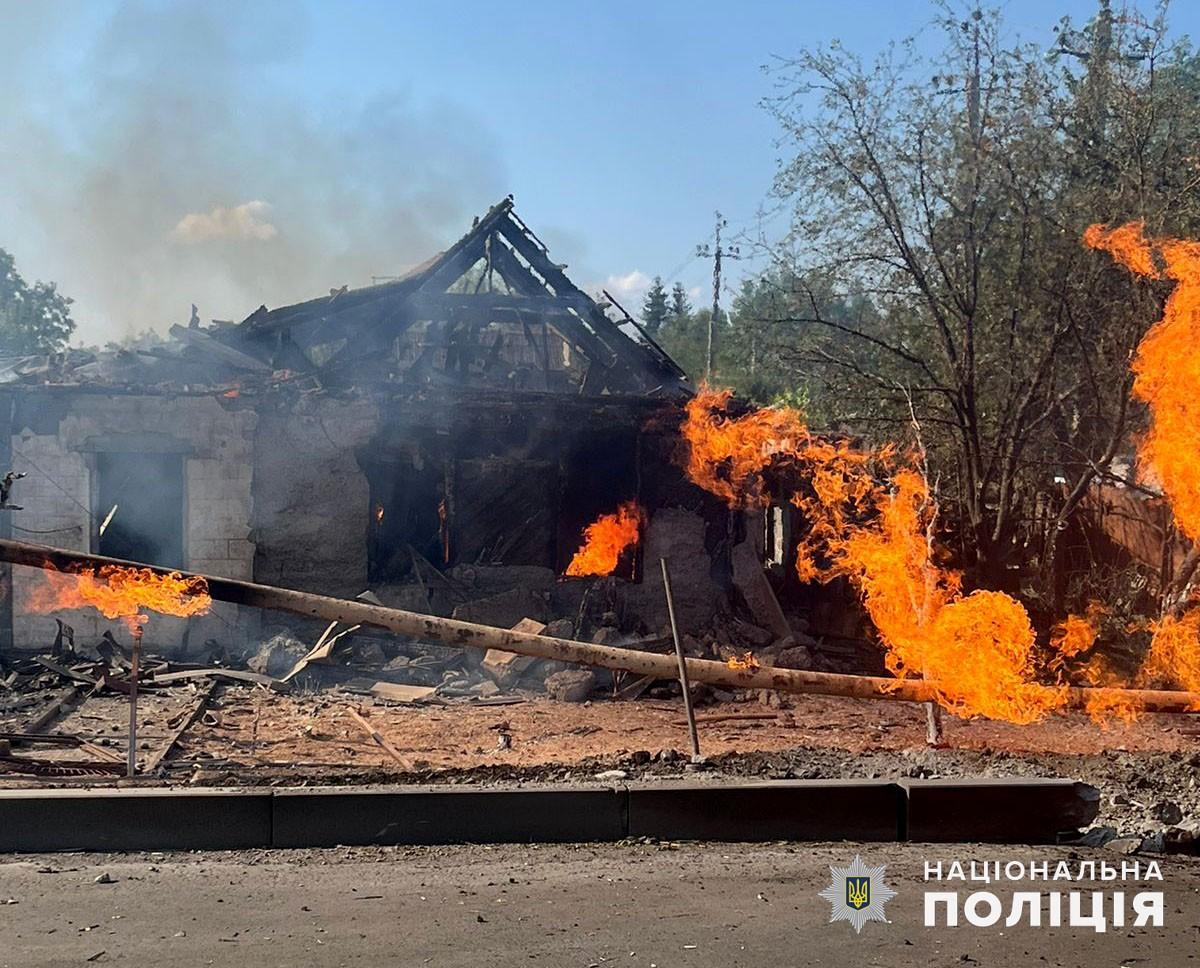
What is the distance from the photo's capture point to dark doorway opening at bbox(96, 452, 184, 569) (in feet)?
46.9

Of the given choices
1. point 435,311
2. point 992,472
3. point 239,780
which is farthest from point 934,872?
point 435,311

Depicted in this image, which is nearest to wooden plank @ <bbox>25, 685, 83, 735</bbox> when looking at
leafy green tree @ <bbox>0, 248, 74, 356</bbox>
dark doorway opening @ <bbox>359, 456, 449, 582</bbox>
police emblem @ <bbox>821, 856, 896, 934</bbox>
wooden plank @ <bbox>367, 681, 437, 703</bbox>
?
wooden plank @ <bbox>367, 681, 437, 703</bbox>

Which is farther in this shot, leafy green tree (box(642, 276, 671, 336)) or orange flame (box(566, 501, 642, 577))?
leafy green tree (box(642, 276, 671, 336))

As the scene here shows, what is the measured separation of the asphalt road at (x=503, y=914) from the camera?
4258 mm

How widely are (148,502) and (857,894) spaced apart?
40.1 feet

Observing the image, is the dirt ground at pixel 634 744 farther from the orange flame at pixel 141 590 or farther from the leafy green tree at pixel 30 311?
the leafy green tree at pixel 30 311

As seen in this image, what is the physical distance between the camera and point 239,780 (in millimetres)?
6812

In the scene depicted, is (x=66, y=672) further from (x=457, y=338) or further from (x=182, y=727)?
(x=457, y=338)

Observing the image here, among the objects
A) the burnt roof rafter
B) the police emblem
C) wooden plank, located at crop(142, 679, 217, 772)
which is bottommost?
wooden plank, located at crop(142, 679, 217, 772)

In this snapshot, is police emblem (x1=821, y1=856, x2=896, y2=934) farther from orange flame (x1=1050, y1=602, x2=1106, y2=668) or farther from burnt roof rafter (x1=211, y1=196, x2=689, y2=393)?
burnt roof rafter (x1=211, y1=196, x2=689, y2=393)

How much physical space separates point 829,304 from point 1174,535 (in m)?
5.33

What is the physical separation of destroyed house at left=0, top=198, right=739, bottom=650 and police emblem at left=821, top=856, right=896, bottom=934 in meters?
9.76

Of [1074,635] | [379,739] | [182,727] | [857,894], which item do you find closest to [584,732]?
[379,739]

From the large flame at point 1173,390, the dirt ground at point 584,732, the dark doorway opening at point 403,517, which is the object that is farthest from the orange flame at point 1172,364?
the dark doorway opening at point 403,517
